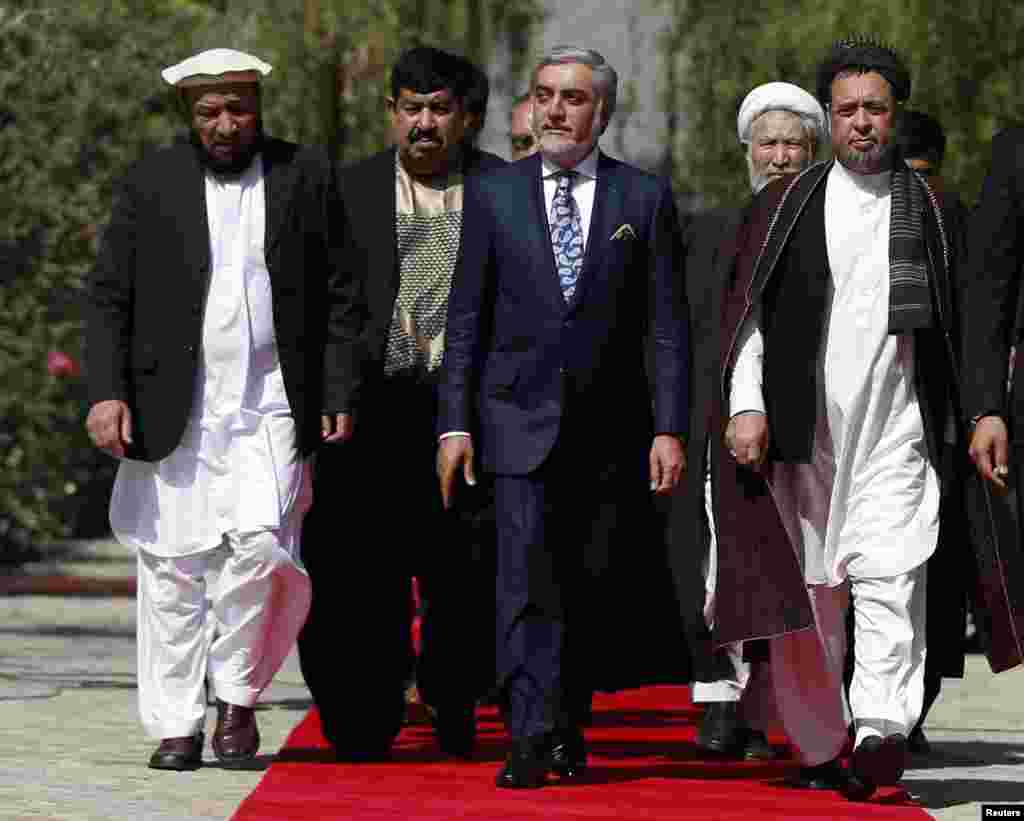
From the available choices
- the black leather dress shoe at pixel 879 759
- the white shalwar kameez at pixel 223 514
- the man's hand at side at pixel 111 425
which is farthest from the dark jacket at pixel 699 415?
the man's hand at side at pixel 111 425

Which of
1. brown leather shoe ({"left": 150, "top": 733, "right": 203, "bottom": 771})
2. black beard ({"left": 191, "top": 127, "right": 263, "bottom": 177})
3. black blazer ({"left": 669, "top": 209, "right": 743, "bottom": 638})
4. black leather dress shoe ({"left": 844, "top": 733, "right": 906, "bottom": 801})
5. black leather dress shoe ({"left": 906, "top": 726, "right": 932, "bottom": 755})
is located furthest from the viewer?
black blazer ({"left": 669, "top": 209, "right": 743, "bottom": 638})

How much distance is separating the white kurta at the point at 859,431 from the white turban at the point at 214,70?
69.2 inches

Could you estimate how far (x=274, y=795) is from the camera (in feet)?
28.6

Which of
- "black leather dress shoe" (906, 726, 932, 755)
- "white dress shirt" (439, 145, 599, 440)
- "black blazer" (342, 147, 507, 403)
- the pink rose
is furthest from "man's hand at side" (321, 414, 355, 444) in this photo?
the pink rose

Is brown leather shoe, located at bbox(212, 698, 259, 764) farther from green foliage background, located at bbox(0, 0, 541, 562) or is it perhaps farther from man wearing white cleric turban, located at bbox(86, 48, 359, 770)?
green foliage background, located at bbox(0, 0, 541, 562)

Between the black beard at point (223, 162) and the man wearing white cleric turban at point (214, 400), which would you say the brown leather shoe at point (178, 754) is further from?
the black beard at point (223, 162)

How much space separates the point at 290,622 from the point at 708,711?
1.52 metres

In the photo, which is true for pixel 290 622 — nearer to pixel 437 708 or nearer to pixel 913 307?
pixel 437 708

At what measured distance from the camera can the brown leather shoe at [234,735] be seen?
9.53 metres

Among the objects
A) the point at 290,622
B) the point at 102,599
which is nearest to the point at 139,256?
the point at 290,622

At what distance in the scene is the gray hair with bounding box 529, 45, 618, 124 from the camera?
9.27 meters

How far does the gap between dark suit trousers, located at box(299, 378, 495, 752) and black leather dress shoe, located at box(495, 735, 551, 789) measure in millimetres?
1025

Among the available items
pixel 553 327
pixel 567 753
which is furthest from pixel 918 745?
pixel 553 327

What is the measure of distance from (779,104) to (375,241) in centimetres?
146
